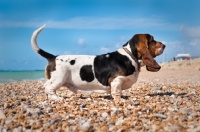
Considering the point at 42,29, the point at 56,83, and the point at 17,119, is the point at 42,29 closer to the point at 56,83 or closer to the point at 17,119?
the point at 56,83

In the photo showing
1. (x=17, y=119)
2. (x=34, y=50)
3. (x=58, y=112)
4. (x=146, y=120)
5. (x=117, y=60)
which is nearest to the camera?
(x=146, y=120)

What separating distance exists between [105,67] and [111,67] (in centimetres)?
14

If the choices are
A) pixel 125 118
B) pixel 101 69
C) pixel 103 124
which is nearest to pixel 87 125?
pixel 103 124

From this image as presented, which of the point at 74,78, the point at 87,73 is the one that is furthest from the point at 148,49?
the point at 74,78

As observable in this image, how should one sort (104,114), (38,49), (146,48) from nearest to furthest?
(104,114)
(146,48)
(38,49)

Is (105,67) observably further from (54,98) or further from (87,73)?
(54,98)

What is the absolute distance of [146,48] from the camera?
5762 mm

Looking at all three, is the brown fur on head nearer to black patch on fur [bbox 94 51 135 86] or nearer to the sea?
black patch on fur [bbox 94 51 135 86]

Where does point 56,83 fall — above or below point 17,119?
above

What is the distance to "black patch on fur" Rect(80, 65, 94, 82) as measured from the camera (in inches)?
234

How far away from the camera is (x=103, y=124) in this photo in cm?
359

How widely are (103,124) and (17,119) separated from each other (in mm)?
1366

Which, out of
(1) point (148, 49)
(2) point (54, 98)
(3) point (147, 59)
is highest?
(1) point (148, 49)

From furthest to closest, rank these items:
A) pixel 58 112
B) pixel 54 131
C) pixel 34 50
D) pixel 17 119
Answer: pixel 34 50, pixel 58 112, pixel 17 119, pixel 54 131
